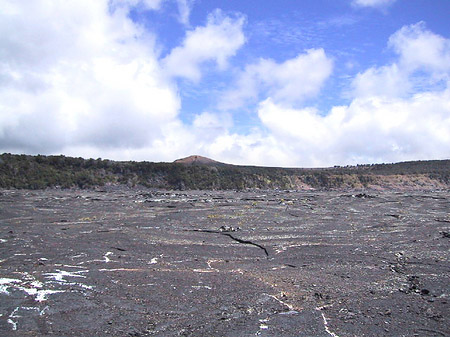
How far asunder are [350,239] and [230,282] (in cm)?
821

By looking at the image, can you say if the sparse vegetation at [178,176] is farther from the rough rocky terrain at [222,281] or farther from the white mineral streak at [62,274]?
the white mineral streak at [62,274]

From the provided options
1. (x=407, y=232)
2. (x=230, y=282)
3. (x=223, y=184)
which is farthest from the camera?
(x=223, y=184)

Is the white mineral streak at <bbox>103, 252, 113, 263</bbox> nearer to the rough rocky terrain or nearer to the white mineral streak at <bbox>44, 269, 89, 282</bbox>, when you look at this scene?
the rough rocky terrain

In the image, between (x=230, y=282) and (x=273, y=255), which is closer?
(x=230, y=282)

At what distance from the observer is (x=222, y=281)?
968 centimetres

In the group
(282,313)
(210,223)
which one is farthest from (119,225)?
(282,313)

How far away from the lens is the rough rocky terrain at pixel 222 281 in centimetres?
688

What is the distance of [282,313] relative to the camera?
750 centimetres

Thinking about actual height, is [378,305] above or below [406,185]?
below

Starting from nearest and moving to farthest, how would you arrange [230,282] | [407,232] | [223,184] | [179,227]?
1. [230,282]
2. [407,232]
3. [179,227]
4. [223,184]

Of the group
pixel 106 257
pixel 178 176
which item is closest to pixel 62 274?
pixel 106 257

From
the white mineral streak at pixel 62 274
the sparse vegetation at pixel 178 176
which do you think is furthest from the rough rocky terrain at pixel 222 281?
the sparse vegetation at pixel 178 176

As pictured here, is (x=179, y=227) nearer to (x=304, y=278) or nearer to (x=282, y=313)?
(x=304, y=278)

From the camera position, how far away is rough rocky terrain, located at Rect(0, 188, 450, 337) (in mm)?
6883
